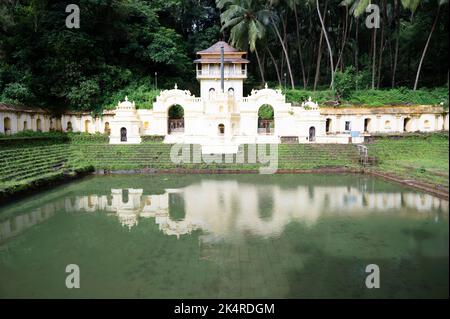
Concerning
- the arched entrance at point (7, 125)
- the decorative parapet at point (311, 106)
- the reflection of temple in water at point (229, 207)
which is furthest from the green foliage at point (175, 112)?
the reflection of temple in water at point (229, 207)

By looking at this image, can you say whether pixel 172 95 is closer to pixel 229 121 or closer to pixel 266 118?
pixel 229 121

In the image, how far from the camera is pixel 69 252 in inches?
392

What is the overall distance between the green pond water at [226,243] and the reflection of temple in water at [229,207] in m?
0.04

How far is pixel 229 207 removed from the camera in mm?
14531

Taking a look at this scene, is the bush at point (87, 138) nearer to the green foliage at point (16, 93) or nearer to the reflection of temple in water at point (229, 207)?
the green foliage at point (16, 93)

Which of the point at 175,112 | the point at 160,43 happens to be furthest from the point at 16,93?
the point at 160,43

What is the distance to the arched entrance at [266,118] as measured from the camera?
34.5 metres

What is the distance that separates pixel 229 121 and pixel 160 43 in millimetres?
13065

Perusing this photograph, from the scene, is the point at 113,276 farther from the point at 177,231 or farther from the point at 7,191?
the point at 7,191

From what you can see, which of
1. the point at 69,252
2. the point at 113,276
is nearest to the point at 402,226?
the point at 113,276

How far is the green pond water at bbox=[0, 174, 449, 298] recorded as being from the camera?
23.7 ft

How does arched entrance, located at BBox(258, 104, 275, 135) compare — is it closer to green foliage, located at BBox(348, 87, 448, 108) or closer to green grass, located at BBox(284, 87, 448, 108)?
green grass, located at BBox(284, 87, 448, 108)

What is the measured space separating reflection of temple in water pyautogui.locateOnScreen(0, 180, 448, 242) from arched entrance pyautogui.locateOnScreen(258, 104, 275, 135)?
52.7 feet

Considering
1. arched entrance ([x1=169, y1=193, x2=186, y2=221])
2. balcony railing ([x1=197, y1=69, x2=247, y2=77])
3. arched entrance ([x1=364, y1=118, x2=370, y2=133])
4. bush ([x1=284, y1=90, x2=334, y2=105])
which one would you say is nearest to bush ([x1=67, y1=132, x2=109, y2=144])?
balcony railing ([x1=197, y1=69, x2=247, y2=77])
